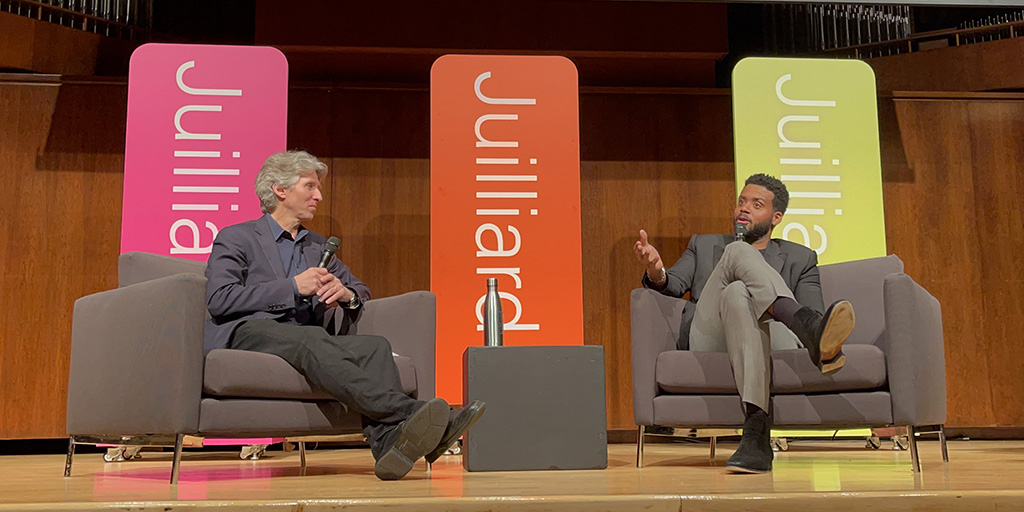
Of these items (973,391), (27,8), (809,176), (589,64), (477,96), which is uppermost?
(27,8)

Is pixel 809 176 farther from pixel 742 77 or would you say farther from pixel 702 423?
pixel 702 423

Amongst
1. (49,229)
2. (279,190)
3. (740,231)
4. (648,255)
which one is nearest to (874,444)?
(740,231)

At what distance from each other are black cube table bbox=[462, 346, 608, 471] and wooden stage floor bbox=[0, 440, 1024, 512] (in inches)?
2.9

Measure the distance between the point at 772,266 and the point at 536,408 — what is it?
1.14 m

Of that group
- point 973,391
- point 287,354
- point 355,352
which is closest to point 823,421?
point 355,352

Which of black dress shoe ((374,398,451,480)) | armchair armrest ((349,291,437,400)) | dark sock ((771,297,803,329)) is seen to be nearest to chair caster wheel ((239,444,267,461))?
armchair armrest ((349,291,437,400))

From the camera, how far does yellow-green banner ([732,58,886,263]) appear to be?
4148 mm

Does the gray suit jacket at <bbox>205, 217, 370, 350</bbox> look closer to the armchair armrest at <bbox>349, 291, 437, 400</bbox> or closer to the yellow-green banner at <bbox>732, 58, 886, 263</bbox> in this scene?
the armchair armrest at <bbox>349, 291, 437, 400</bbox>

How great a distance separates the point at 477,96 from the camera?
4.04m

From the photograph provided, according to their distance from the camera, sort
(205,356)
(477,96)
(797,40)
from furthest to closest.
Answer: (797,40), (477,96), (205,356)

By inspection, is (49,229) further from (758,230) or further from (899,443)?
(899,443)

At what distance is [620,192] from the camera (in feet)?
16.9

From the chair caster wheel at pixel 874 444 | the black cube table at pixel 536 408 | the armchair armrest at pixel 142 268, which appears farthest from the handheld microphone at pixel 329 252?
the chair caster wheel at pixel 874 444

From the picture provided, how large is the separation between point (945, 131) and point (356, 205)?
132 inches
